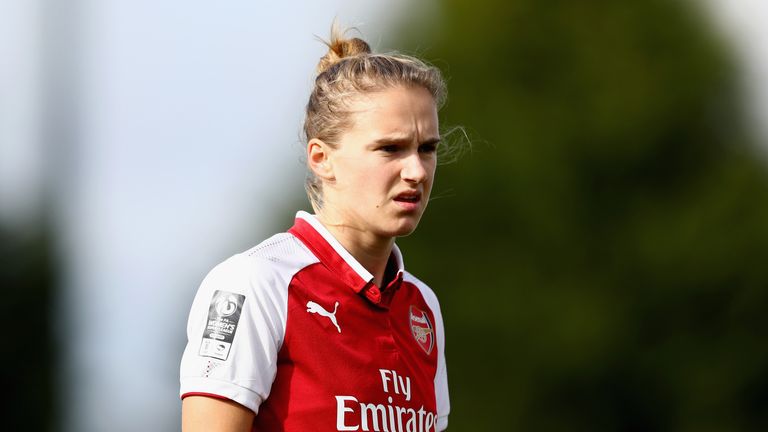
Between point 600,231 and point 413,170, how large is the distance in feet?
49.1

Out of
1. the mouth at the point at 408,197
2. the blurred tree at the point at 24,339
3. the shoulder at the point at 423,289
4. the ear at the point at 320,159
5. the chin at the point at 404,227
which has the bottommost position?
the blurred tree at the point at 24,339

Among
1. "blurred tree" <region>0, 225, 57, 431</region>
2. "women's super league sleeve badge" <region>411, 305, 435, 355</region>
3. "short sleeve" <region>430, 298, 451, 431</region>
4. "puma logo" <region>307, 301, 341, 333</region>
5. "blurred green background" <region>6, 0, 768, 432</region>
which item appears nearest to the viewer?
"puma logo" <region>307, 301, 341, 333</region>

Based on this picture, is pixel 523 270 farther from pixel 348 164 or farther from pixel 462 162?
pixel 348 164

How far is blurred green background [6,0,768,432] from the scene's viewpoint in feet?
58.0

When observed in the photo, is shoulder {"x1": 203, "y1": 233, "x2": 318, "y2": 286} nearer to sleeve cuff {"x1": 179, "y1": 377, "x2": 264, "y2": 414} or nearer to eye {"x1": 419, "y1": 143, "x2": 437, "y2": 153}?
sleeve cuff {"x1": 179, "y1": 377, "x2": 264, "y2": 414}

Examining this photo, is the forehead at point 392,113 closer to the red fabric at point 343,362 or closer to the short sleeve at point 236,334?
the red fabric at point 343,362

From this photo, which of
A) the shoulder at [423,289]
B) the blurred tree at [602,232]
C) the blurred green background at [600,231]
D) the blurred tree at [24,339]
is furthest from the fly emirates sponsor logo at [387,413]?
the blurred tree at [602,232]

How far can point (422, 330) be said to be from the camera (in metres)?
4.75

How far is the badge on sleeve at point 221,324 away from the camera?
403cm

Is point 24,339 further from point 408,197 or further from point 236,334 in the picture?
point 236,334

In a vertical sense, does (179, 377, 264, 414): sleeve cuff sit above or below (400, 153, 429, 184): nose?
below

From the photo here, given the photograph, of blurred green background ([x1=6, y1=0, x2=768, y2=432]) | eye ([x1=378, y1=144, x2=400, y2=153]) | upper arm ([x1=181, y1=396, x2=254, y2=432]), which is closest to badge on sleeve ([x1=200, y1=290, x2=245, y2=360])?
upper arm ([x1=181, y1=396, x2=254, y2=432])

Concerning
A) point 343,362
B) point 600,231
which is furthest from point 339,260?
point 600,231

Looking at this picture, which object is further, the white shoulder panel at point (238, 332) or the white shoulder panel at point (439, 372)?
the white shoulder panel at point (439, 372)
